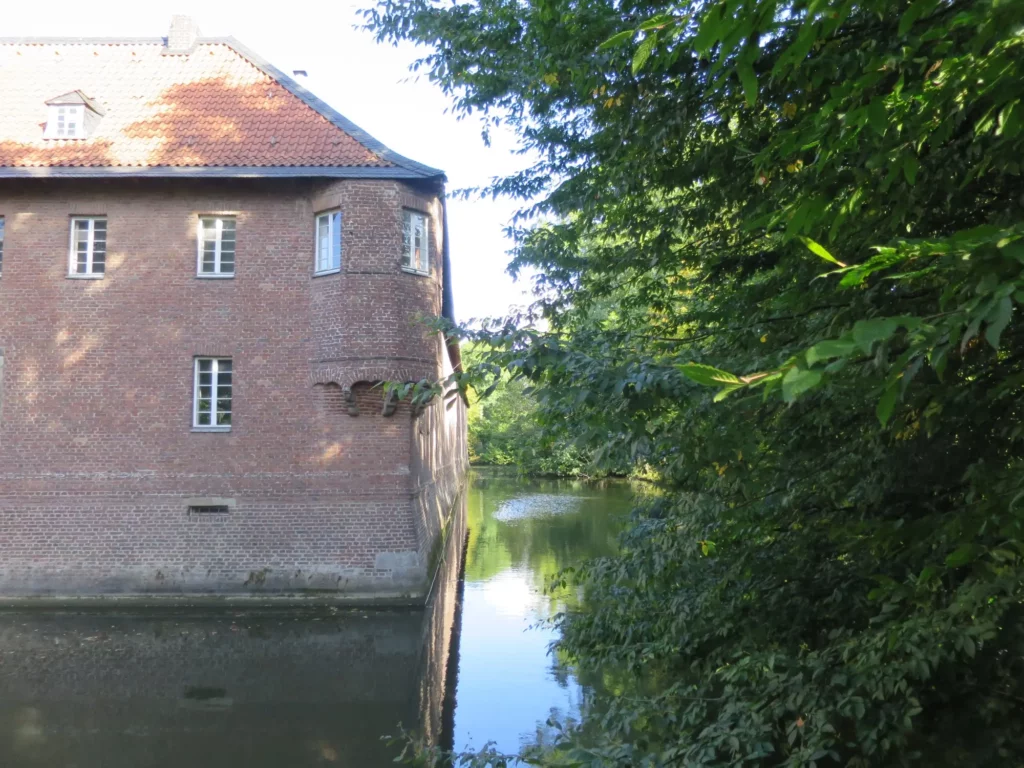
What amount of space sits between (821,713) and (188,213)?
1380cm

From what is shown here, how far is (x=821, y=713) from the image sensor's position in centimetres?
410

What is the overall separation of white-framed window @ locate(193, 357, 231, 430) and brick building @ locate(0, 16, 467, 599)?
0.12 ft

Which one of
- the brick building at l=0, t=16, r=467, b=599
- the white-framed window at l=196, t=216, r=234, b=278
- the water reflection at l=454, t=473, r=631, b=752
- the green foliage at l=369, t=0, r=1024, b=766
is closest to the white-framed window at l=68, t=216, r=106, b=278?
the brick building at l=0, t=16, r=467, b=599

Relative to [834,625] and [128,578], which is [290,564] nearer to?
[128,578]

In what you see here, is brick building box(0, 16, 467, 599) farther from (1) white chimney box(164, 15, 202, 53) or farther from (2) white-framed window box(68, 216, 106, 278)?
(1) white chimney box(164, 15, 202, 53)

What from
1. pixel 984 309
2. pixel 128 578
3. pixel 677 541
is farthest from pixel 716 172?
pixel 128 578

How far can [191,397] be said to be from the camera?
14.8m

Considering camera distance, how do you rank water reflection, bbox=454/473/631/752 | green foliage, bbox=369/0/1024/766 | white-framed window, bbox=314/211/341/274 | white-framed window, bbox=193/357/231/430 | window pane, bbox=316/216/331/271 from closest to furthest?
green foliage, bbox=369/0/1024/766, water reflection, bbox=454/473/631/752, white-framed window, bbox=193/357/231/430, white-framed window, bbox=314/211/341/274, window pane, bbox=316/216/331/271

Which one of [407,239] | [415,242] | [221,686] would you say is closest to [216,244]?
[407,239]

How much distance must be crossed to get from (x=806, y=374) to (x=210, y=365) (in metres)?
14.5

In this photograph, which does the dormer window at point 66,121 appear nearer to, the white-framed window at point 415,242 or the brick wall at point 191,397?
the brick wall at point 191,397

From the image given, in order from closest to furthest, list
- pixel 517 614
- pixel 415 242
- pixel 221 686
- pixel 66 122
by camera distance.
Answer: pixel 221 686, pixel 517 614, pixel 415 242, pixel 66 122

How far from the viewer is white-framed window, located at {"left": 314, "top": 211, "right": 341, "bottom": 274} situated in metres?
14.9

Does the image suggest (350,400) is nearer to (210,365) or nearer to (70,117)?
(210,365)
